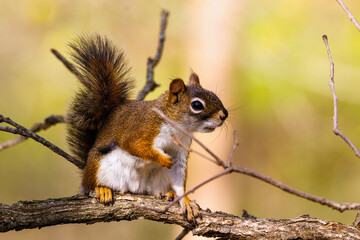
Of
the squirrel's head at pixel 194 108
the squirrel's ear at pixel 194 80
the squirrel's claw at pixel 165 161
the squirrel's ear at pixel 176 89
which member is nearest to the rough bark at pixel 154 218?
the squirrel's claw at pixel 165 161

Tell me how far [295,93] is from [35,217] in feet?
20.1

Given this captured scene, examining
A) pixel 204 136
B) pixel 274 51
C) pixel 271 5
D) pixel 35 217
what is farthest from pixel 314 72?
pixel 35 217

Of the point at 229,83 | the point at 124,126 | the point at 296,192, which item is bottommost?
the point at 296,192

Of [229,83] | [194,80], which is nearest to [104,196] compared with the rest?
A: [194,80]

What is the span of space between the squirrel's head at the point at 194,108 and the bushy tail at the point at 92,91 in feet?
1.28

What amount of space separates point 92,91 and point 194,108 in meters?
0.69

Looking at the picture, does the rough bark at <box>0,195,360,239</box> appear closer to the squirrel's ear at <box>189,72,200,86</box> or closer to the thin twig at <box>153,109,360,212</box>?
the thin twig at <box>153,109,360,212</box>

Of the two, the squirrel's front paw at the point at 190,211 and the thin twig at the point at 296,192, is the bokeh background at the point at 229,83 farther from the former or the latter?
the thin twig at the point at 296,192

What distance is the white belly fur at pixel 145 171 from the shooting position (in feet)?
8.71

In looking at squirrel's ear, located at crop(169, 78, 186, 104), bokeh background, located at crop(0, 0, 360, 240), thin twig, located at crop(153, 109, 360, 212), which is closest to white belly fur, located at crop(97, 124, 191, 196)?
squirrel's ear, located at crop(169, 78, 186, 104)

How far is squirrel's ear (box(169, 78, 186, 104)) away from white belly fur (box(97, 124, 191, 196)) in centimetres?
22

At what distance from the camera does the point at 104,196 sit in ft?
7.94

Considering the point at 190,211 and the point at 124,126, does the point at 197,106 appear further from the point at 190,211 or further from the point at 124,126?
the point at 190,211

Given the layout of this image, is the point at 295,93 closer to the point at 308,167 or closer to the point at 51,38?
the point at 308,167
